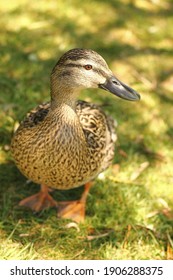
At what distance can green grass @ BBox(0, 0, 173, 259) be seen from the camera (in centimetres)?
369

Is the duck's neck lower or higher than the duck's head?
lower

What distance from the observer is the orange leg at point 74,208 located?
3822 mm

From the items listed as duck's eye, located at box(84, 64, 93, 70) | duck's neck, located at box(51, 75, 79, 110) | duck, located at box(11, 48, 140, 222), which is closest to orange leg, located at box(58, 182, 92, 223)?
duck, located at box(11, 48, 140, 222)

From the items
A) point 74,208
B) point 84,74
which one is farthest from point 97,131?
point 84,74

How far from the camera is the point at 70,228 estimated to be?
149 inches

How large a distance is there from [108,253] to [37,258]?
20.2 inches

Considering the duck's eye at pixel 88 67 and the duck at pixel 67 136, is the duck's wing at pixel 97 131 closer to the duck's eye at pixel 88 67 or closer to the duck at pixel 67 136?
the duck at pixel 67 136

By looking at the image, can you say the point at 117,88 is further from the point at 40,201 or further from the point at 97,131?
the point at 40,201

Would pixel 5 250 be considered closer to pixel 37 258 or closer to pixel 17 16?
pixel 37 258

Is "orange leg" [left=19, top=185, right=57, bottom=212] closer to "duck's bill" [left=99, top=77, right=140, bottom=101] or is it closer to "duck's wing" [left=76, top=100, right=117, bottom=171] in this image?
"duck's wing" [left=76, top=100, right=117, bottom=171]

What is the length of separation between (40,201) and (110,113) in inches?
55.2

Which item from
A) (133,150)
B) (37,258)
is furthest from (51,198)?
(133,150)

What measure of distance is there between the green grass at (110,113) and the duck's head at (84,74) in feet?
3.69

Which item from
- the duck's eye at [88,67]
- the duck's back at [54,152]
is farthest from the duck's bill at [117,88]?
the duck's back at [54,152]
